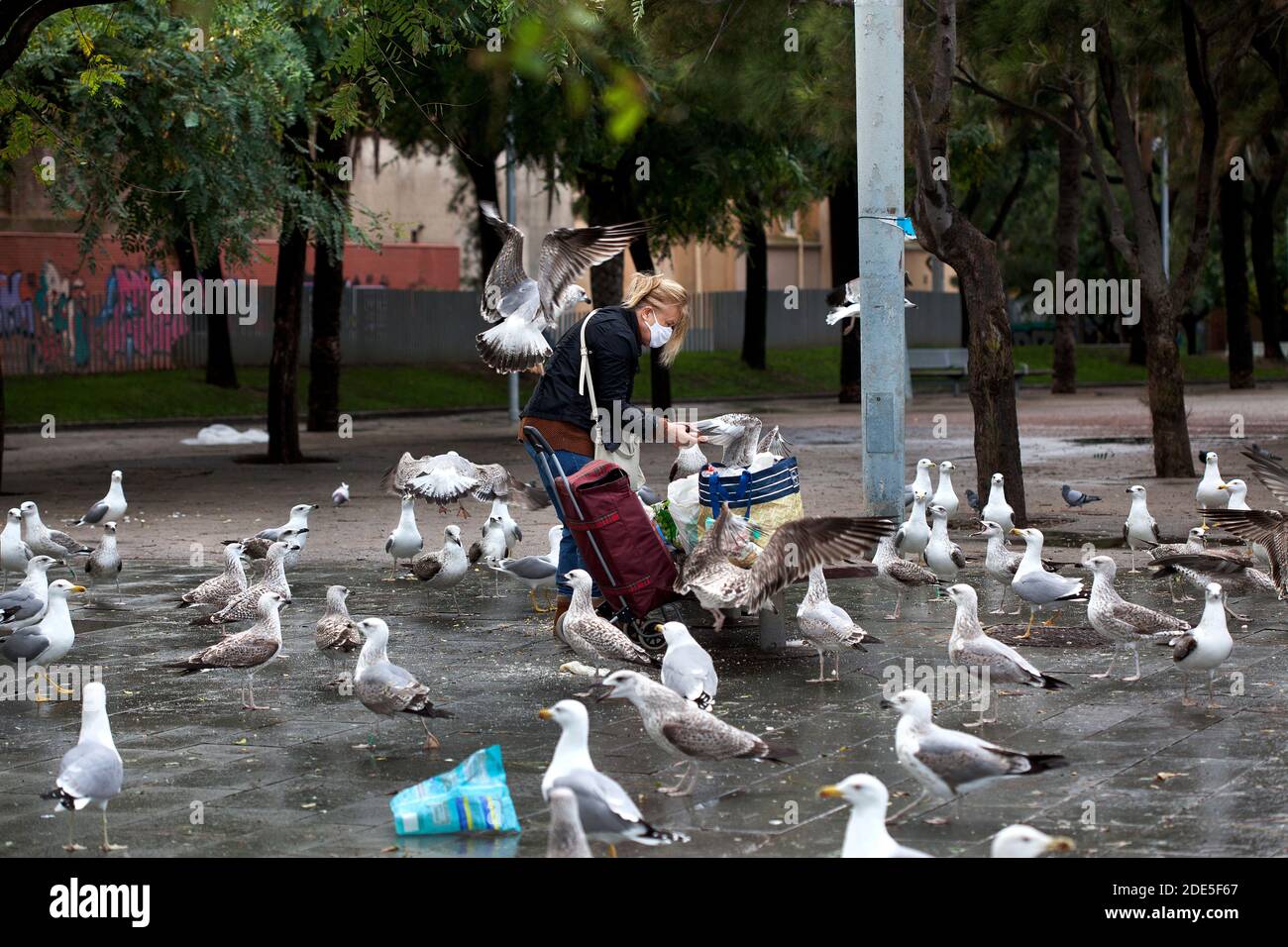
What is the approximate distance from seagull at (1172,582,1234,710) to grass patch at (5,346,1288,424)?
1039 inches

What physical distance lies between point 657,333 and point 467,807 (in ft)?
12.3

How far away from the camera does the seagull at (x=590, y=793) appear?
5207 mm

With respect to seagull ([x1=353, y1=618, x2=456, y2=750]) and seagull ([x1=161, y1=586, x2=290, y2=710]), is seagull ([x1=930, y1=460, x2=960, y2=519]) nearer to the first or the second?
seagull ([x1=161, y1=586, x2=290, y2=710])

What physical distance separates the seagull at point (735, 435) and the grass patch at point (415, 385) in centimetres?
2387

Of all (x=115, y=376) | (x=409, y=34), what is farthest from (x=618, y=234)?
(x=115, y=376)

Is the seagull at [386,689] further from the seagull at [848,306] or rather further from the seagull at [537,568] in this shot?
the seagull at [848,306]

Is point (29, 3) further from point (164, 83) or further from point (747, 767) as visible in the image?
point (747, 767)

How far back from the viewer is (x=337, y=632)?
860 cm

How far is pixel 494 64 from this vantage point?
20234mm

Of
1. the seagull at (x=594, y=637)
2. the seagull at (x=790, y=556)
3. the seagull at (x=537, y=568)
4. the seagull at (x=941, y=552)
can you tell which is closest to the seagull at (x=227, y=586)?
the seagull at (x=537, y=568)

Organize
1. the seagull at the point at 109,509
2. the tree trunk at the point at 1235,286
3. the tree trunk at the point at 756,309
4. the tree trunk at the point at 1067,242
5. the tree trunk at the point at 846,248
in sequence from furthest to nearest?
1. the tree trunk at the point at 756,309
2. the tree trunk at the point at 1235,286
3. the tree trunk at the point at 1067,242
4. the tree trunk at the point at 846,248
5. the seagull at the point at 109,509

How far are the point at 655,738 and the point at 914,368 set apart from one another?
110 feet

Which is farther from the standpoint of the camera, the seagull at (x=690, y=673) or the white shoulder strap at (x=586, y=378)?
the white shoulder strap at (x=586, y=378)

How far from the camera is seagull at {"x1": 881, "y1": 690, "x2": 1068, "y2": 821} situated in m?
5.65
